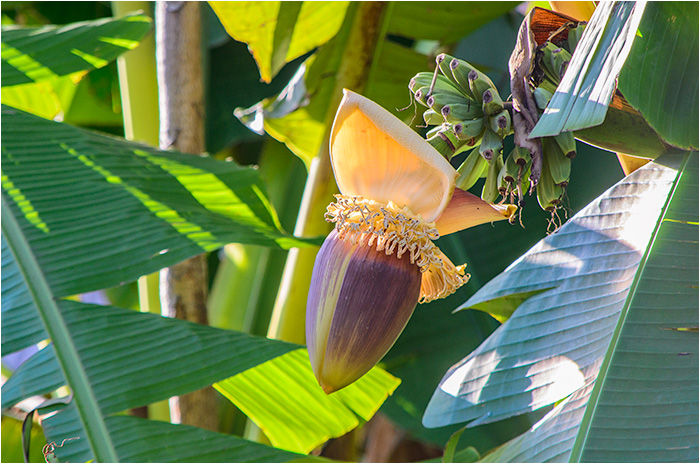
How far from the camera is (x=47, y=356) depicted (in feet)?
1.79

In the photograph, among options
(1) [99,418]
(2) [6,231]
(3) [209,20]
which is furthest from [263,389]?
(3) [209,20]

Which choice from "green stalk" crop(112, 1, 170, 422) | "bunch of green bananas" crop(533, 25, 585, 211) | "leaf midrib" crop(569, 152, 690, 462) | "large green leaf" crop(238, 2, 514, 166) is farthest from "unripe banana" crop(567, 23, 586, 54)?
"green stalk" crop(112, 1, 170, 422)

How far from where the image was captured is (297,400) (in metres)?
0.67

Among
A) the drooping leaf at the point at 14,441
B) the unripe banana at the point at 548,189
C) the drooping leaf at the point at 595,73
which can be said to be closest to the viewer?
the drooping leaf at the point at 595,73

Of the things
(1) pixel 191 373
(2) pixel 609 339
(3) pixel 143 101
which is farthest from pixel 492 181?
(3) pixel 143 101

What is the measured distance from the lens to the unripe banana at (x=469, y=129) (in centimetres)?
36

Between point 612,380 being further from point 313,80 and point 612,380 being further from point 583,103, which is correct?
point 313,80

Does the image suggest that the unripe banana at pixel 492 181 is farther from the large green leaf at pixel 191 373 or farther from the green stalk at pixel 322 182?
the green stalk at pixel 322 182

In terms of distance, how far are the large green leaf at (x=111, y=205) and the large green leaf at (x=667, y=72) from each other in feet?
1.21

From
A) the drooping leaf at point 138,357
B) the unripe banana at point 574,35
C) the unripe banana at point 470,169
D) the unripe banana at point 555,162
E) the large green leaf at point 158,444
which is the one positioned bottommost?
the large green leaf at point 158,444

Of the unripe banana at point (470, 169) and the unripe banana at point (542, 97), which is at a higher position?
the unripe banana at point (542, 97)

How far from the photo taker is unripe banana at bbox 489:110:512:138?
36 cm

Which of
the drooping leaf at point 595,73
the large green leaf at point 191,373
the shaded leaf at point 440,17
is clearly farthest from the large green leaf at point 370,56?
the drooping leaf at point 595,73

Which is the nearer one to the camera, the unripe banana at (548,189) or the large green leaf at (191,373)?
the unripe banana at (548,189)
